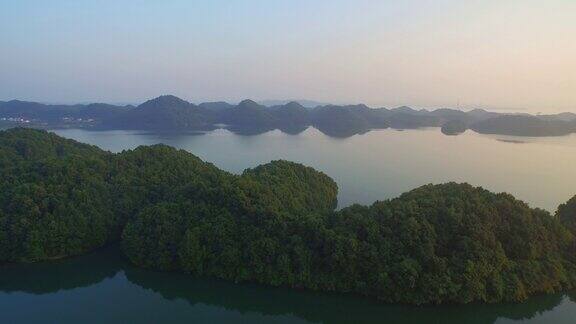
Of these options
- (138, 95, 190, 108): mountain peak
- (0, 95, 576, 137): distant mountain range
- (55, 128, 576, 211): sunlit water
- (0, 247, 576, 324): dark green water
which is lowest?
(0, 247, 576, 324): dark green water

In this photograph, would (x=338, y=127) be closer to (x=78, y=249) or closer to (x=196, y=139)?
(x=196, y=139)

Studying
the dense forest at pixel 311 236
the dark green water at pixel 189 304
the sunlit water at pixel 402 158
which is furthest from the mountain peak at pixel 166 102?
the dark green water at pixel 189 304

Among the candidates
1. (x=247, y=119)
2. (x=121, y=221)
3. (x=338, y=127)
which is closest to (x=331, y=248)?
(x=121, y=221)

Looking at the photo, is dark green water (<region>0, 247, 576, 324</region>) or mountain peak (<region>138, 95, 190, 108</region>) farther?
mountain peak (<region>138, 95, 190, 108</region>)

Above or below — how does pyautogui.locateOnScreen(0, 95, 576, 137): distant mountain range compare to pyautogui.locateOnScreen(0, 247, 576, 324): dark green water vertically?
above

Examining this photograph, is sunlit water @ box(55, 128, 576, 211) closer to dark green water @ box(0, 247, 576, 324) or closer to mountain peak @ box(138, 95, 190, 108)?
dark green water @ box(0, 247, 576, 324)

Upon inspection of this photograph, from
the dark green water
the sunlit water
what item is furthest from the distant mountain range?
the dark green water

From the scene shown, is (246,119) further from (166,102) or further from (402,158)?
(402,158)
